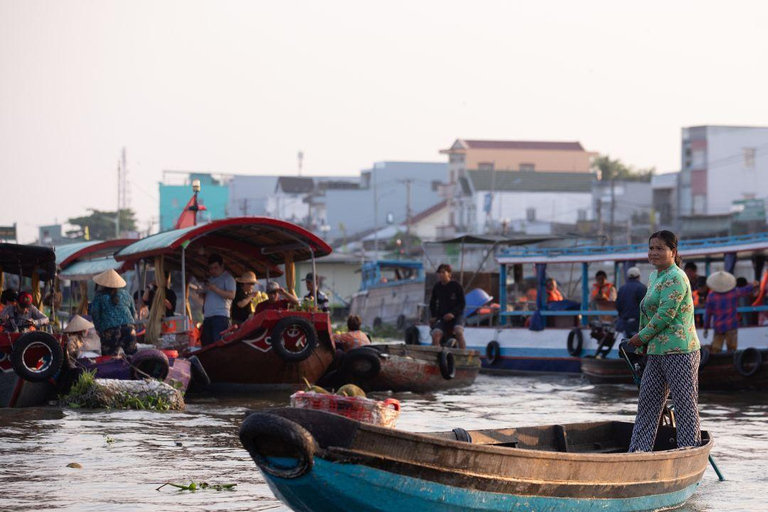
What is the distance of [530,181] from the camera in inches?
2504

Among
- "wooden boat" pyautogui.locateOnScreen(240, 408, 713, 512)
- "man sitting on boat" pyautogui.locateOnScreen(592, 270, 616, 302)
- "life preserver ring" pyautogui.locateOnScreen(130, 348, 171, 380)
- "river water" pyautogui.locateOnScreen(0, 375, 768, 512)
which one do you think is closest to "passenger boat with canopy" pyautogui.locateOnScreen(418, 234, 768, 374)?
"man sitting on boat" pyautogui.locateOnScreen(592, 270, 616, 302)

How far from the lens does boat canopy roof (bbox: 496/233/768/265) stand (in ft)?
55.6

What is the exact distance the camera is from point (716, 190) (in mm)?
53125

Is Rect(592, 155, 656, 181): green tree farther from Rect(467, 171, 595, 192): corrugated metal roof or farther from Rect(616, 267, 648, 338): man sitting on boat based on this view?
Rect(616, 267, 648, 338): man sitting on boat

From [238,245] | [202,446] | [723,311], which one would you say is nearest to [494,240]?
[723,311]

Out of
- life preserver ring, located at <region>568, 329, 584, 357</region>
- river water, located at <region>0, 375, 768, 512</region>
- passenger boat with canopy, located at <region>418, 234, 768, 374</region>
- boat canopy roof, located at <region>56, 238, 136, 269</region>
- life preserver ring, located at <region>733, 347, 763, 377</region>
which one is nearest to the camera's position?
river water, located at <region>0, 375, 768, 512</region>

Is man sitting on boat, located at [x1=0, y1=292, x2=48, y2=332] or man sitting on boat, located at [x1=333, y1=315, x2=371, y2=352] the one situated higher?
man sitting on boat, located at [x1=0, y1=292, x2=48, y2=332]

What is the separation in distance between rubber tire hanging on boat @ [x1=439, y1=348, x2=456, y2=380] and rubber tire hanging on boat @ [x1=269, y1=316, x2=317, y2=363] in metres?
2.35

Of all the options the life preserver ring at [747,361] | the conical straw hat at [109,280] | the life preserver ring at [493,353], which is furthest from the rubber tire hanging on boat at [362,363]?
the life preserver ring at [493,353]

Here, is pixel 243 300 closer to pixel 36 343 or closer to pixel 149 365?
pixel 149 365

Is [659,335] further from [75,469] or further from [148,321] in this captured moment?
[148,321]

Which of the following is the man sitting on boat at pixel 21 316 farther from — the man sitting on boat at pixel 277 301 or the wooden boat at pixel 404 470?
→ the wooden boat at pixel 404 470

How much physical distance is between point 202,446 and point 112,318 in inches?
159

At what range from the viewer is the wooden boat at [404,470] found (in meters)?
5.64
